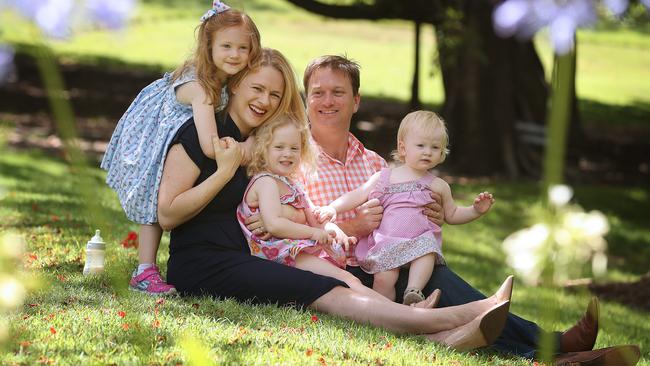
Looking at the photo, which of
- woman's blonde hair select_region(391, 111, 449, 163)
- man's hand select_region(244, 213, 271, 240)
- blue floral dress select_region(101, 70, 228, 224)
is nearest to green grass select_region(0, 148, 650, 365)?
blue floral dress select_region(101, 70, 228, 224)

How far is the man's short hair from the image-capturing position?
15.4 ft

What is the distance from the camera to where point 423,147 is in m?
4.27

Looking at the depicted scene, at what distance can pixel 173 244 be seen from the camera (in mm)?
4332

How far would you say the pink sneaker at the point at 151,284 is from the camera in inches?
168

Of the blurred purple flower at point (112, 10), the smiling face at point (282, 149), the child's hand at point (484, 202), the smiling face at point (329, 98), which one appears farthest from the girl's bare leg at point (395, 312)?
the blurred purple flower at point (112, 10)

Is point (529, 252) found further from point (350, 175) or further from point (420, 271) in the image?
point (350, 175)

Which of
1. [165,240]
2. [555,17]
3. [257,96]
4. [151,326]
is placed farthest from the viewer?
[165,240]

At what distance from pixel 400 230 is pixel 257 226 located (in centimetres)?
65

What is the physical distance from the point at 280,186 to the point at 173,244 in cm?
57

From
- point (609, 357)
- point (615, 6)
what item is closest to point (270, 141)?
point (609, 357)

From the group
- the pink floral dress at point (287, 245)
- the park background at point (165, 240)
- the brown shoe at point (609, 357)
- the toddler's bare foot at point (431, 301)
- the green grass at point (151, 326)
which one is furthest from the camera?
the pink floral dress at point (287, 245)

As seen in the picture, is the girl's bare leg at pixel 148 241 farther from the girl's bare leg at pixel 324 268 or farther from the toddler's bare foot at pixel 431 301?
the toddler's bare foot at pixel 431 301

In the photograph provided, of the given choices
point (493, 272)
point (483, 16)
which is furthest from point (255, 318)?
point (483, 16)

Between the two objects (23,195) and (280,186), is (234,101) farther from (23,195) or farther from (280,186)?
(23,195)
